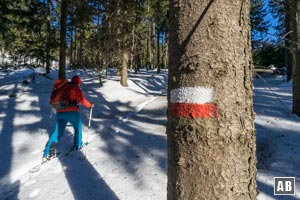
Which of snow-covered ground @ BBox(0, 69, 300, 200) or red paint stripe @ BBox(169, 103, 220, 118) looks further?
snow-covered ground @ BBox(0, 69, 300, 200)

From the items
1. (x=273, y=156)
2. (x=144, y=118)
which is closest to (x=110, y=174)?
(x=273, y=156)

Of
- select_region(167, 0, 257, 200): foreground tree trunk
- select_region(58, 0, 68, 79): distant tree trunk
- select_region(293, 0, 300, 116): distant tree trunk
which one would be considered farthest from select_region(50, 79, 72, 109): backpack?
select_region(293, 0, 300, 116): distant tree trunk

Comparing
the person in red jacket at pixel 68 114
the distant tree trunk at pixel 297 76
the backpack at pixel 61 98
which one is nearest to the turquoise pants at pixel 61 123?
the person in red jacket at pixel 68 114

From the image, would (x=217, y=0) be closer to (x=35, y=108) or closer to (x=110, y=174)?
(x=110, y=174)

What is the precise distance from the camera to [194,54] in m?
1.78

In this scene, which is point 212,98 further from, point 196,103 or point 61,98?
point 61,98

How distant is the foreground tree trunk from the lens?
5.79 ft

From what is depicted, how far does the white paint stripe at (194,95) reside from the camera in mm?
1767

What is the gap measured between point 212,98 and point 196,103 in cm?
9

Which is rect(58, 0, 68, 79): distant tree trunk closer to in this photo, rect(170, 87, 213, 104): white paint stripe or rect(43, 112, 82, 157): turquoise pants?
rect(43, 112, 82, 157): turquoise pants

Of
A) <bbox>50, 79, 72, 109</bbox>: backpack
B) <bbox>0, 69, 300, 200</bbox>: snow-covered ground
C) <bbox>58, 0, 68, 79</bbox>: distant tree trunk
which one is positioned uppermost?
<bbox>58, 0, 68, 79</bbox>: distant tree trunk

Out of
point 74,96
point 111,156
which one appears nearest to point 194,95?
point 111,156

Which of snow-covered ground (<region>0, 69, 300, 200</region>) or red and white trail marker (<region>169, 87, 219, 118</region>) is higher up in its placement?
red and white trail marker (<region>169, 87, 219, 118</region>)

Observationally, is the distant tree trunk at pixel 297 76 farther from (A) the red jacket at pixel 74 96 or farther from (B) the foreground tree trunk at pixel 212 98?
(B) the foreground tree trunk at pixel 212 98
